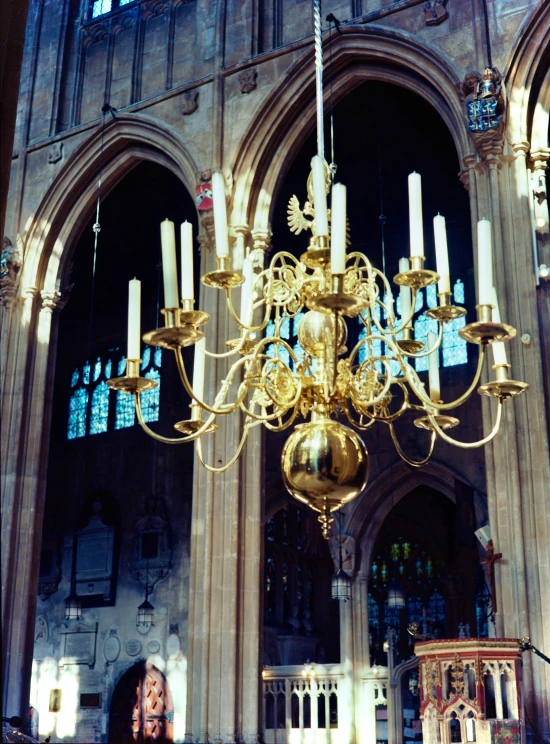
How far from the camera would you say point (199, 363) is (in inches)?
246

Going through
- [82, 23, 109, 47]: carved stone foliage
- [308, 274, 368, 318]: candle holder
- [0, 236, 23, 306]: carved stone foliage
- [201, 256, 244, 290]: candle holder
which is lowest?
[308, 274, 368, 318]: candle holder

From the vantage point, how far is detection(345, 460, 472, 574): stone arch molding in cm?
1537

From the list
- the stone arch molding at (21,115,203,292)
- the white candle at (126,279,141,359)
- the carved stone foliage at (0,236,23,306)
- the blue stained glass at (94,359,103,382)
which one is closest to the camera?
the white candle at (126,279,141,359)

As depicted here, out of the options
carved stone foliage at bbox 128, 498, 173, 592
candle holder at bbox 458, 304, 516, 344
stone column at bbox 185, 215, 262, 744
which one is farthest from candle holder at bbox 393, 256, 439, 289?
carved stone foliage at bbox 128, 498, 173, 592

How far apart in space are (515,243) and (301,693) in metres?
6.77

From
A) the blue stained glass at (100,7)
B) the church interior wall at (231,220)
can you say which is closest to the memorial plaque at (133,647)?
the church interior wall at (231,220)

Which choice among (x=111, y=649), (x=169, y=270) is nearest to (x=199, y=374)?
(x=169, y=270)

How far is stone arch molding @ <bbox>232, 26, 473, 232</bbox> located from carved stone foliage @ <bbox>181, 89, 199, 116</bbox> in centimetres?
116

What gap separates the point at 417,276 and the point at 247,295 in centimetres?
138

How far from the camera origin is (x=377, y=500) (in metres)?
15.7

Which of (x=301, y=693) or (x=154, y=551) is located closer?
(x=301, y=693)

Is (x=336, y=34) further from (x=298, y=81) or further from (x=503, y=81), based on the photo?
(x=503, y=81)

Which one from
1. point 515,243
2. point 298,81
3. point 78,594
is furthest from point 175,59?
point 78,594

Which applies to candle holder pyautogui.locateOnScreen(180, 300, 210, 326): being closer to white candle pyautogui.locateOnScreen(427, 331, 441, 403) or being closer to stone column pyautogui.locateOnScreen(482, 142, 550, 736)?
white candle pyautogui.locateOnScreen(427, 331, 441, 403)
